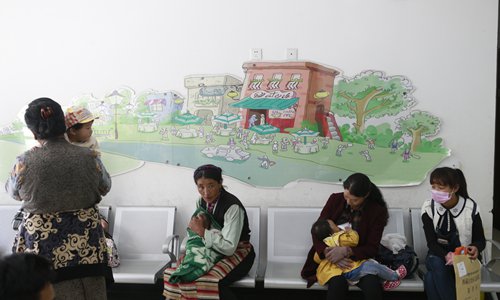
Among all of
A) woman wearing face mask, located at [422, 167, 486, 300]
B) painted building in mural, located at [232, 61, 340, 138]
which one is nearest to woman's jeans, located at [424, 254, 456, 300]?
woman wearing face mask, located at [422, 167, 486, 300]

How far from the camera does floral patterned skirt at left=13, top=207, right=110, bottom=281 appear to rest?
2.29 meters

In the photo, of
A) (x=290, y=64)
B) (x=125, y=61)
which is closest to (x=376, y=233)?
(x=290, y=64)

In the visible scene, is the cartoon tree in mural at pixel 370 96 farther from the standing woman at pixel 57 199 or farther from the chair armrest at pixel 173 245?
the standing woman at pixel 57 199

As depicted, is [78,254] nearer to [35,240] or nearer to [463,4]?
[35,240]

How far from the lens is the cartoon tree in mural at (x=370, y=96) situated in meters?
4.01

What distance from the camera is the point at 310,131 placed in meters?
4.10

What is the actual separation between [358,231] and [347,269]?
0.28 metres

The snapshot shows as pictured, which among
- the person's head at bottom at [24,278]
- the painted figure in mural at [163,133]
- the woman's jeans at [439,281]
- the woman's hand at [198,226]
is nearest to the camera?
the person's head at bottom at [24,278]

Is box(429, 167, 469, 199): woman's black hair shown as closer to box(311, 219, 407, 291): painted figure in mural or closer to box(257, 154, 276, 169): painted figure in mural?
box(311, 219, 407, 291): painted figure in mural

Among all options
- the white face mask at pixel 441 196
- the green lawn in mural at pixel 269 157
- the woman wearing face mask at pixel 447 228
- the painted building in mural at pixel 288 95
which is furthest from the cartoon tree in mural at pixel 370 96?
the white face mask at pixel 441 196

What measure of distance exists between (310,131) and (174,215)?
144 cm

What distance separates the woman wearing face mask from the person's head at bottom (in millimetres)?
2604

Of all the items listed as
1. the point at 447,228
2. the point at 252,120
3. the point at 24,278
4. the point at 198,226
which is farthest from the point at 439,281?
the point at 24,278

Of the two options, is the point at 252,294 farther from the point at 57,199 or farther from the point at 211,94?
the point at 57,199
